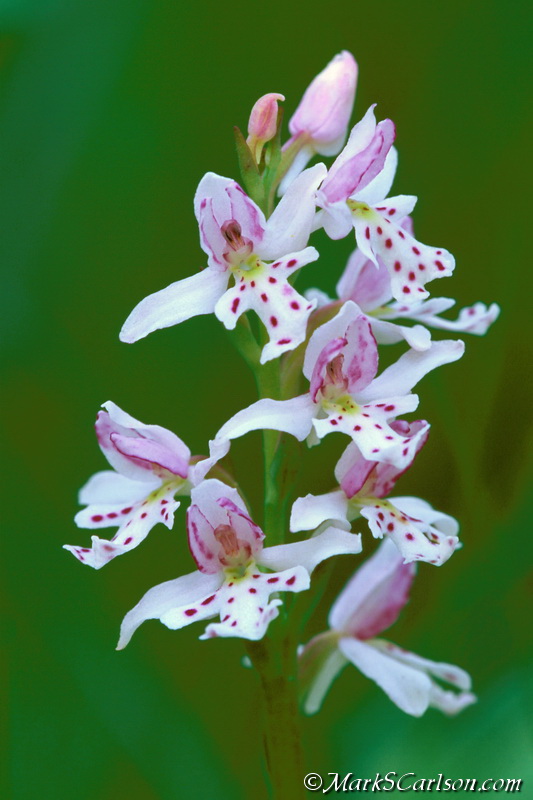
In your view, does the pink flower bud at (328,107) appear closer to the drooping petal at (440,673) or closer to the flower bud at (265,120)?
the flower bud at (265,120)

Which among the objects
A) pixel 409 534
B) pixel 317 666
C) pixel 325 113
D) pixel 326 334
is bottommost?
pixel 317 666

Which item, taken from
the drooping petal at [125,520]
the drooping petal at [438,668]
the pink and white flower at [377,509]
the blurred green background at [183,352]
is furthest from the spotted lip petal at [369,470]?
the blurred green background at [183,352]

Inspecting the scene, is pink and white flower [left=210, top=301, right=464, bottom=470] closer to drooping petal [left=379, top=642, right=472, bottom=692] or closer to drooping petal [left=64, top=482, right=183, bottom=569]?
drooping petal [left=64, top=482, right=183, bottom=569]

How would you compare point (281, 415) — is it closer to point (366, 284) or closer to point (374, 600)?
point (366, 284)

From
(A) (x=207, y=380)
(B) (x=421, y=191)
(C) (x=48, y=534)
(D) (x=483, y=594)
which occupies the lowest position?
(D) (x=483, y=594)

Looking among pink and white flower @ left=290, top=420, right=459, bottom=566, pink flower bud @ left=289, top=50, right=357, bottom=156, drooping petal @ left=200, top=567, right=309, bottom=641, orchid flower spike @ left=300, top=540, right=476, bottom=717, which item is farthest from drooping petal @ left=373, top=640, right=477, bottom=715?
pink flower bud @ left=289, top=50, right=357, bottom=156

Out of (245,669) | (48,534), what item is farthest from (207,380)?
(245,669)

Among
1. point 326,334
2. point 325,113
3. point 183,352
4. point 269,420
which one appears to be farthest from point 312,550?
point 183,352

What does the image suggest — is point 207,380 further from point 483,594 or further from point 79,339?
point 483,594
